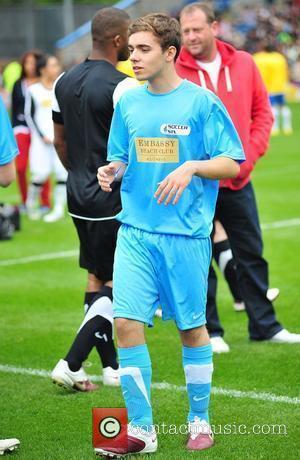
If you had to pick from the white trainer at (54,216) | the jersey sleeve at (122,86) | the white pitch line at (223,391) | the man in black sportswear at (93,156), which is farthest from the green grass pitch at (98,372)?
the white trainer at (54,216)

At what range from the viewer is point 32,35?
154 feet

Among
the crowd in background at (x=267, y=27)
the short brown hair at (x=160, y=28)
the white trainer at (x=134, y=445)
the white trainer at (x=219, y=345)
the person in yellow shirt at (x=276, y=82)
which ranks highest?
the short brown hair at (x=160, y=28)

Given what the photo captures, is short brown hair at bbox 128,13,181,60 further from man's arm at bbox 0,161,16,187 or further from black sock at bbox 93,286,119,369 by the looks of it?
black sock at bbox 93,286,119,369

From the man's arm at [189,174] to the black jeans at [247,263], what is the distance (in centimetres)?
241

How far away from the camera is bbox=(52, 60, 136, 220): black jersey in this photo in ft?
21.8

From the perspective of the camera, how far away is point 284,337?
313 inches

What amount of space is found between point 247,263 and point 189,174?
288 centimetres

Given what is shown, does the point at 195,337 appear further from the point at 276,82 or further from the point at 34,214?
the point at 276,82

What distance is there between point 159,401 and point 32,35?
4181 centimetres

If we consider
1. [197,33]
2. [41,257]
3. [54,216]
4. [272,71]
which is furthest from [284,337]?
[272,71]

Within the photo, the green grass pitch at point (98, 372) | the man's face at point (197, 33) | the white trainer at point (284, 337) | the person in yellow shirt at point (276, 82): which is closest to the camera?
the green grass pitch at point (98, 372)

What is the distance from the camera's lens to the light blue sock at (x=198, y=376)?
18.4ft

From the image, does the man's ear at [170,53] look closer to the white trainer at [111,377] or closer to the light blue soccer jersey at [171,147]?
the light blue soccer jersey at [171,147]

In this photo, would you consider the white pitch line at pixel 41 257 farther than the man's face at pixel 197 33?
Yes
